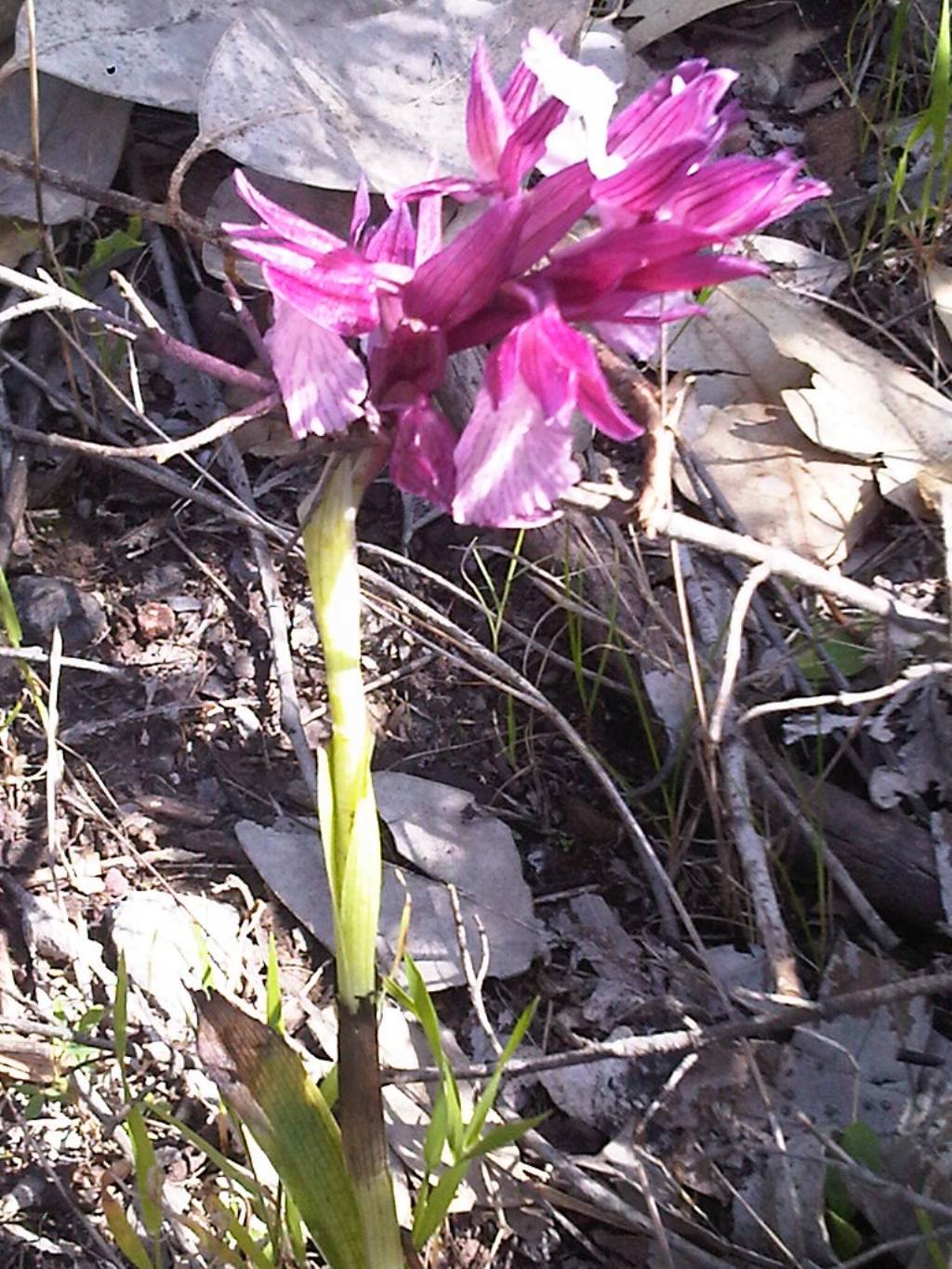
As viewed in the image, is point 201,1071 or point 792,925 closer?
point 201,1071

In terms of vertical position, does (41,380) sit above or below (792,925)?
above

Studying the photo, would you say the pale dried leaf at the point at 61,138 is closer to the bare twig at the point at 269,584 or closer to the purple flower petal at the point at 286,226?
the bare twig at the point at 269,584

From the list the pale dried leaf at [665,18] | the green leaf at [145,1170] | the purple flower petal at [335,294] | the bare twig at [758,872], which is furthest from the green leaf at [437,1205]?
the pale dried leaf at [665,18]

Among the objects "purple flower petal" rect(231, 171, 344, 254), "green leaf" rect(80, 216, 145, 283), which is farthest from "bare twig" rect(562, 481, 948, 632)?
"green leaf" rect(80, 216, 145, 283)

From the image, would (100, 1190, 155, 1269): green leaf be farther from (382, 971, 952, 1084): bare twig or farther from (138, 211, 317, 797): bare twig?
(138, 211, 317, 797): bare twig

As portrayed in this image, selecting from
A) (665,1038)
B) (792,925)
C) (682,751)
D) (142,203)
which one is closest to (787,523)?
(682,751)

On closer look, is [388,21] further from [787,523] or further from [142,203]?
[787,523]

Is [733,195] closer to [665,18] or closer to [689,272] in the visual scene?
[689,272]
